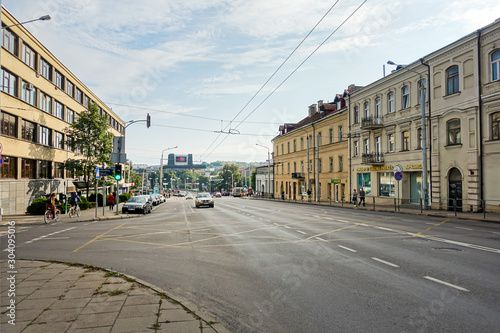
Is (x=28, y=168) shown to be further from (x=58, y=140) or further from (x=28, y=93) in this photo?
(x=58, y=140)

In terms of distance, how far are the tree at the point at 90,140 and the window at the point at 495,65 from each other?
31450mm

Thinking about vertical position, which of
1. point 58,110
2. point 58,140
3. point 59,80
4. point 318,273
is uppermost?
point 59,80

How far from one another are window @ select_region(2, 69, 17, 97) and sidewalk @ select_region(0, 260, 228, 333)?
22.6 meters

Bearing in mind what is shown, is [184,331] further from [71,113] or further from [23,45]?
[71,113]

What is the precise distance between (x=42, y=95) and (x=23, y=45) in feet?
16.3

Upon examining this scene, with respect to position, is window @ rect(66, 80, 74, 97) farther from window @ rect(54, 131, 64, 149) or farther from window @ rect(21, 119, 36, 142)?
window @ rect(21, 119, 36, 142)

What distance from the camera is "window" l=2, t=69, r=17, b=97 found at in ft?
82.1

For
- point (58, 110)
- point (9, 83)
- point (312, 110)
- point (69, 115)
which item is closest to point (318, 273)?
point (9, 83)

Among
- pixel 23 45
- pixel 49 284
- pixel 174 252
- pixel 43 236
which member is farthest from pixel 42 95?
pixel 49 284

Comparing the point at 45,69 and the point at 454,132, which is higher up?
the point at 45,69

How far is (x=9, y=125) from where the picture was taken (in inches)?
1028

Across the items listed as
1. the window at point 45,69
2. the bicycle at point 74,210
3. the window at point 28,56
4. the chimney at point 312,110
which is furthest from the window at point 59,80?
the chimney at point 312,110

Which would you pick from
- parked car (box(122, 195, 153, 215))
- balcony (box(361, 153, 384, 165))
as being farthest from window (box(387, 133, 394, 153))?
parked car (box(122, 195, 153, 215))

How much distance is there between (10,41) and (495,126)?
33259 millimetres
